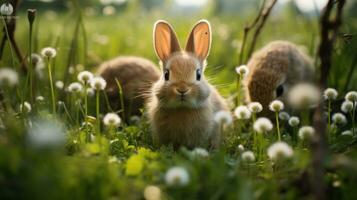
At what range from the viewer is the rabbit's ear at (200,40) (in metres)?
4.10

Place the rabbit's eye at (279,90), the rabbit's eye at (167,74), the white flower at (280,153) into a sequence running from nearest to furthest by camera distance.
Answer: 1. the white flower at (280,153)
2. the rabbit's eye at (167,74)
3. the rabbit's eye at (279,90)

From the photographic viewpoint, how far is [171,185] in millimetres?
2252

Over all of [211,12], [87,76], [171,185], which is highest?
[211,12]

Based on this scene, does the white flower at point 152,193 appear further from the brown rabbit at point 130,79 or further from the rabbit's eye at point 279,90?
the rabbit's eye at point 279,90

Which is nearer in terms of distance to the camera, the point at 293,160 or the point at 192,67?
the point at 293,160

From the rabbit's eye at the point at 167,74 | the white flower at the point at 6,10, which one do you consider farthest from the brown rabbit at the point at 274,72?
the white flower at the point at 6,10

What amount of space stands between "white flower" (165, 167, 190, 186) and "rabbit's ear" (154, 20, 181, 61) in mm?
1909

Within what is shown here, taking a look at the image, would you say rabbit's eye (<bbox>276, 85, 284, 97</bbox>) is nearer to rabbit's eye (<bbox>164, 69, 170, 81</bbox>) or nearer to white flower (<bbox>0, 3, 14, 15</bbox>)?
rabbit's eye (<bbox>164, 69, 170, 81</bbox>)

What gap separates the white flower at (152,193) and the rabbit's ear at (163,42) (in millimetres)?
1887

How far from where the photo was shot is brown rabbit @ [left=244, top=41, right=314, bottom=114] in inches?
182

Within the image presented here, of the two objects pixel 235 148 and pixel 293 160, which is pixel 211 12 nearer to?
pixel 235 148

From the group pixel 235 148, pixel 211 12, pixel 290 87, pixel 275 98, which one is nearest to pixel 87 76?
pixel 235 148

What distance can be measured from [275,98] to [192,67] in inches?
48.2

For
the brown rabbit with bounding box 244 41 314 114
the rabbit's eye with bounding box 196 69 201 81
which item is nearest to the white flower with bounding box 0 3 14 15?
the rabbit's eye with bounding box 196 69 201 81
